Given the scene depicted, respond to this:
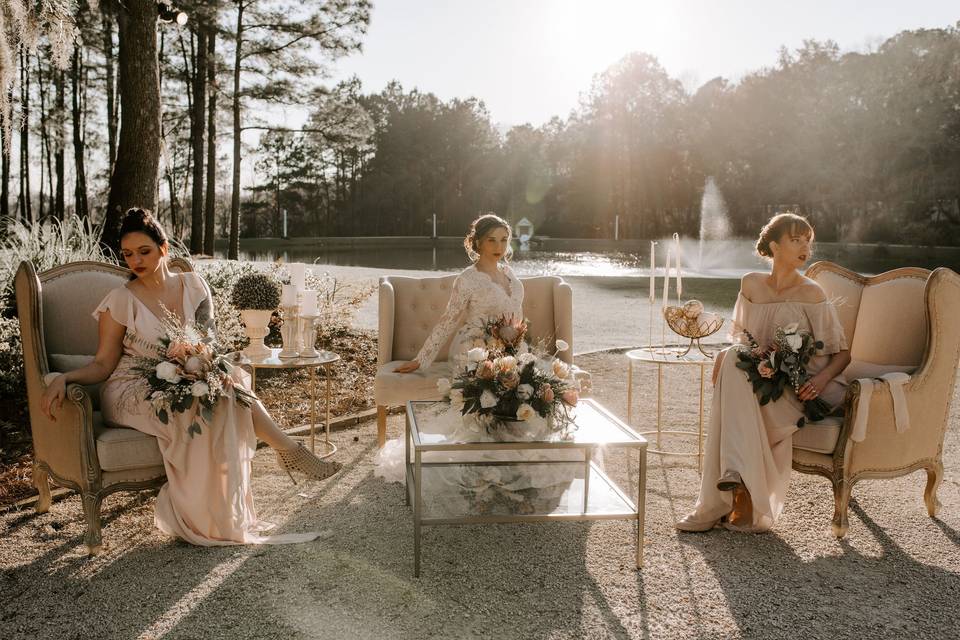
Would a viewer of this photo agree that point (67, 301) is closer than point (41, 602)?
No

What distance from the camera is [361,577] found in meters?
2.89

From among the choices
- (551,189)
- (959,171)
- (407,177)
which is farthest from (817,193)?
(407,177)

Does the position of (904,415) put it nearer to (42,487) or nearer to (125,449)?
(125,449)

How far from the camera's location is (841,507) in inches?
130

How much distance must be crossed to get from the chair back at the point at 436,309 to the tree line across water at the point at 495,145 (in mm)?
10426

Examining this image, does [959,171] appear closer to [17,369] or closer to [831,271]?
[831,271]

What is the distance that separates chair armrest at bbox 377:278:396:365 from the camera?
193 inches

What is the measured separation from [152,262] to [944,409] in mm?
3888

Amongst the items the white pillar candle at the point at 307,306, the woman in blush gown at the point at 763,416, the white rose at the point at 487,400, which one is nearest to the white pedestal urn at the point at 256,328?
the white pillar candle at the point at 307,306

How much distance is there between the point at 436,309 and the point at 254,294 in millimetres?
1436

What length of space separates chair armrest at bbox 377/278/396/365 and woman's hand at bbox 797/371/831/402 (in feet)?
8.65

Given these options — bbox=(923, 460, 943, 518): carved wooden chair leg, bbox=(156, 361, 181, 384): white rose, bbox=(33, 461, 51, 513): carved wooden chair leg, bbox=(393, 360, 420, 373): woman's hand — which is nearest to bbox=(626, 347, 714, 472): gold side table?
bbox=(923, 460, 943, 518): carved wooden chair leg

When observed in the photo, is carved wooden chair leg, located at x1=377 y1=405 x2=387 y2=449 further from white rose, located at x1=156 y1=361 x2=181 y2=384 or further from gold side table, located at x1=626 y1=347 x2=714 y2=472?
white rose, located at x1=156 y1=361 x2=181 y2=384

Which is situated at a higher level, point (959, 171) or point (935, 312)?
point (959, 171)
